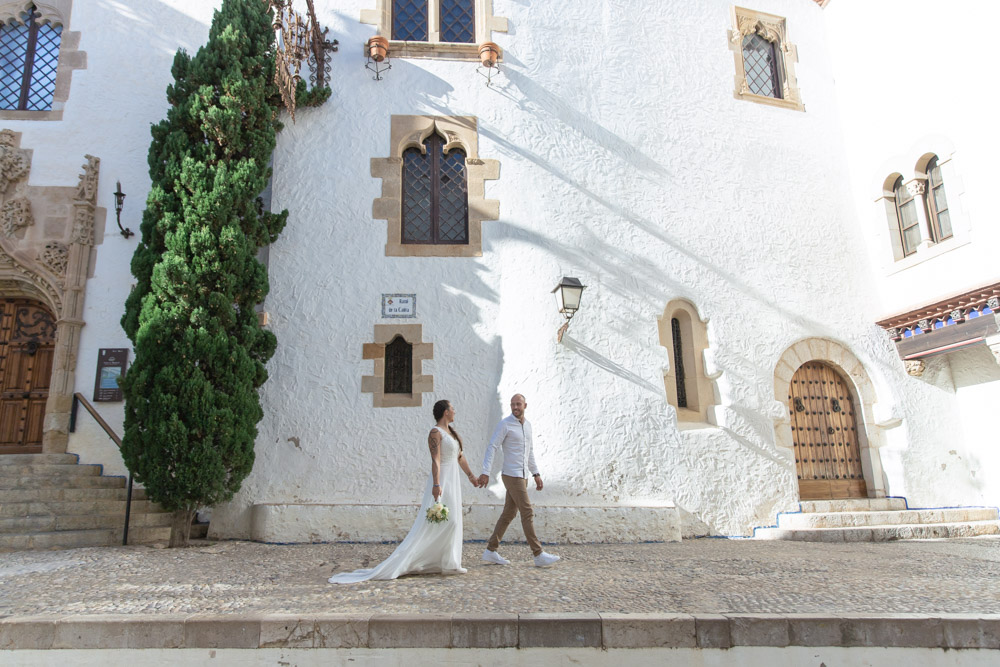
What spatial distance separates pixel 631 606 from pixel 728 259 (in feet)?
20.0

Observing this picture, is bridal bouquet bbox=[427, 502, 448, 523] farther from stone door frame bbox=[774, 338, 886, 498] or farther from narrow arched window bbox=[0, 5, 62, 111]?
narrow arched window bbox=[0, 5, 62, 111]

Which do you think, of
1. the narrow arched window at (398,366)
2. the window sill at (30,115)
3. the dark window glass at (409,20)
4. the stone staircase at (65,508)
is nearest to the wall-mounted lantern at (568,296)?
the narrow arched window at (398,366)

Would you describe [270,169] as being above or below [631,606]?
above

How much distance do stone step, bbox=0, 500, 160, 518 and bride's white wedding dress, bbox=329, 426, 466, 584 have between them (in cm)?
367

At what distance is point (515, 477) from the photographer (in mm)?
5824

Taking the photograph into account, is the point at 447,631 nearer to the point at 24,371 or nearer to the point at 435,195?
the point at 435,195

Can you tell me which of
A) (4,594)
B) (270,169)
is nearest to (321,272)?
(270,169)

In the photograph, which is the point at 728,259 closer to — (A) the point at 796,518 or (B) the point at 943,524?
(A) the point at 796,518

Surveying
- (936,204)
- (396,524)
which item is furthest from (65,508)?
(936,204)

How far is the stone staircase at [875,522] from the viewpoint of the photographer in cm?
771

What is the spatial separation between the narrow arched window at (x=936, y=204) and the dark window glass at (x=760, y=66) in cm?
249

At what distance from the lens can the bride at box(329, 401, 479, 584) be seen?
507cm

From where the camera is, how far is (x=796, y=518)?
8.04 m

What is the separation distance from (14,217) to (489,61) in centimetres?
633
